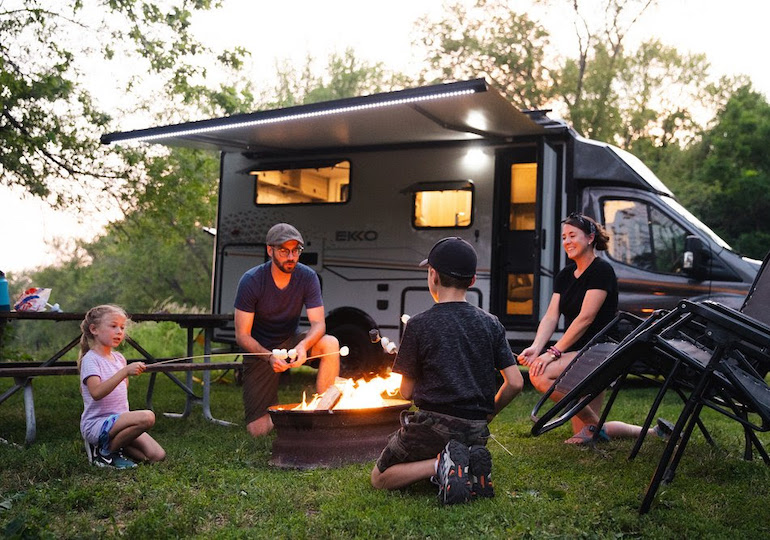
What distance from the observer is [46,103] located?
960 cm

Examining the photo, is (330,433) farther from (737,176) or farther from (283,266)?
(737,176)

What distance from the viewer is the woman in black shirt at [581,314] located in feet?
15.8

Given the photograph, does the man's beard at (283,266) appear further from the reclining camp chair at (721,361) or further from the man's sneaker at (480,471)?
the reclining camp chair at (721,361)

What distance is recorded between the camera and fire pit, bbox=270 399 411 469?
4277 mm

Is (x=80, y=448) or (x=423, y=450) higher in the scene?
(x=423, y=450)

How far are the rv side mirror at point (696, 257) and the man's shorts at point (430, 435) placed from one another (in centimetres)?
500

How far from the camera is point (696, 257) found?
25.9ft

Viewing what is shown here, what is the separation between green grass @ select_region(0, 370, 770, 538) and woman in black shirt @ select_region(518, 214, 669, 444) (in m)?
0.18

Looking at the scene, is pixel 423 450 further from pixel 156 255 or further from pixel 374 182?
pixel 156 255

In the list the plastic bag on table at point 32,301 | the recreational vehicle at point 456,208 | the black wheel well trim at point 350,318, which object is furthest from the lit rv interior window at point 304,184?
the plastic bag on table at point 32,301

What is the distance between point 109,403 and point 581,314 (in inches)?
107

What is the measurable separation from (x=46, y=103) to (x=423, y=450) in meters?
7.75

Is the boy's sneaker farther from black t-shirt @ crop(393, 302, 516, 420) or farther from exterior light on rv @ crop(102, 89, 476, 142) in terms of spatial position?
exterior light on rv @ crop(102, 89, 476, 142)

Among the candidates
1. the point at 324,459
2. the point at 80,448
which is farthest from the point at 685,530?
the point at 80,448
